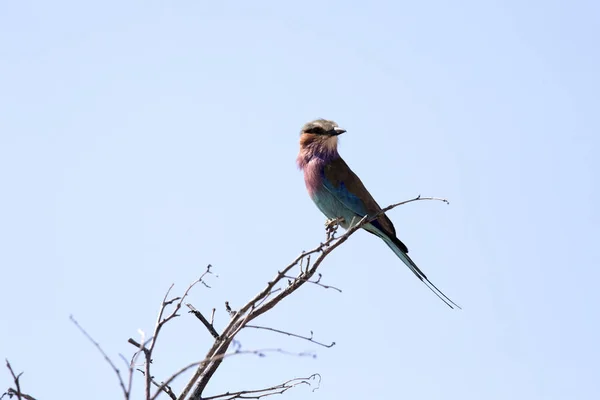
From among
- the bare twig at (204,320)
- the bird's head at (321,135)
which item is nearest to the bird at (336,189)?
the bird's head at (321,135)

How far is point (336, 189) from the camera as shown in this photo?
19.0ft

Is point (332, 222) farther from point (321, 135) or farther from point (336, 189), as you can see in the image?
point (321, 135)

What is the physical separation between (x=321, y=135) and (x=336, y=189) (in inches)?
19.8

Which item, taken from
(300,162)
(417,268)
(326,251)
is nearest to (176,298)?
(326,251)

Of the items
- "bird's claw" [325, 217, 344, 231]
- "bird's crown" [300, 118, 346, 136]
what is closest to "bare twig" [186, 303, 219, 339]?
"bird's claw" [325, 217, 344, 231]

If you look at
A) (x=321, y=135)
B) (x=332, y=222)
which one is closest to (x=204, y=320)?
(x=332, y=222)

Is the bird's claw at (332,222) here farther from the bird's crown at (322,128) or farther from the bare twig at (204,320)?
the bare twig at (204,320)

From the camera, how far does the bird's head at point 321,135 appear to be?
6.05 meters

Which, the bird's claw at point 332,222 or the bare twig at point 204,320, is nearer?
the bare twig at point 204,320

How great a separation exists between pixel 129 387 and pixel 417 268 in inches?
144

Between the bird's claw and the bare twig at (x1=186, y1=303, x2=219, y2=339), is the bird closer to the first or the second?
the bird's claw

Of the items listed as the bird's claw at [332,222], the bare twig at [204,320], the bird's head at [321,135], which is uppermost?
the bird's head at [321,135]

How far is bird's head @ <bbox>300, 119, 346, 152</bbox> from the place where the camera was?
238 inches

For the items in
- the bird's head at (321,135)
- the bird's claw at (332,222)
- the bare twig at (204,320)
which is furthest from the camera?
the bird's head at (321,135)
